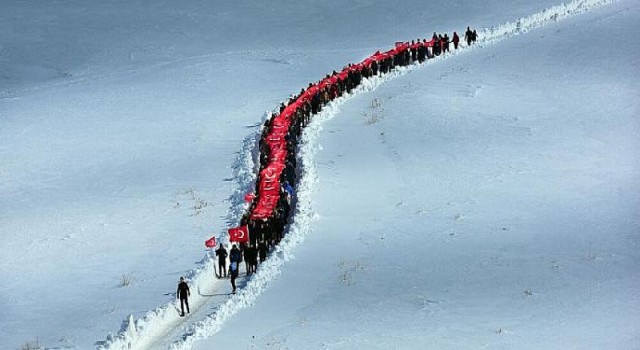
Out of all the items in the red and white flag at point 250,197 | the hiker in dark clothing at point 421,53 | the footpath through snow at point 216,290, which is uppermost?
the hiker in dark clothing at point 421,53

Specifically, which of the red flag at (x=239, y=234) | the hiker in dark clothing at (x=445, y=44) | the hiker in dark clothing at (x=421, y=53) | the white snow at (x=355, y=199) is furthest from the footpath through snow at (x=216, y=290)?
the hiker in dark clothing at (x=445, y=44)

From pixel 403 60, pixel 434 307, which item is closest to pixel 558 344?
pixel 434 307

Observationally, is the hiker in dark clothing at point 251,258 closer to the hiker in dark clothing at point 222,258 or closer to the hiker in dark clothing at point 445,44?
the hiker in dark clothing at point 222,258

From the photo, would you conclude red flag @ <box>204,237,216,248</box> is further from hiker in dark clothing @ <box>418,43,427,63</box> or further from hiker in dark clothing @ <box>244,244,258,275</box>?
hiker in dark clothing @ <box>418,43,427,63</box>

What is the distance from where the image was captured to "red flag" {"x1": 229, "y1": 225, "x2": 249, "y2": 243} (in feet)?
68.7

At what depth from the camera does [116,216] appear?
2606cm

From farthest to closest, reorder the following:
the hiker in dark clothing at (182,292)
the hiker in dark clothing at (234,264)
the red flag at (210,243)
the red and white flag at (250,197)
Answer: the red and white flag at (250,197), the red flag at (210,243), the hiker in dark clothing at (234,264), the hiker in dark clothing at (182,292)

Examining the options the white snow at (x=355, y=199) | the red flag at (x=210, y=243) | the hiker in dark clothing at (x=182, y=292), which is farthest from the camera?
the red flag at (x=210, y=243)

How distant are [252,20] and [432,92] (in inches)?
1064

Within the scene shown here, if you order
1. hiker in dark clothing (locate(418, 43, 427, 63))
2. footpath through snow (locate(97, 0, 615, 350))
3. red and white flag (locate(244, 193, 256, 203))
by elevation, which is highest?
hiker in dark clothing (locate(418, 43, 427, 63))

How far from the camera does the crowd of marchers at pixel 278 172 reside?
2078 centimetres

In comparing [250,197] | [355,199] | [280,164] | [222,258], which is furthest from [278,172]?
[222,258]

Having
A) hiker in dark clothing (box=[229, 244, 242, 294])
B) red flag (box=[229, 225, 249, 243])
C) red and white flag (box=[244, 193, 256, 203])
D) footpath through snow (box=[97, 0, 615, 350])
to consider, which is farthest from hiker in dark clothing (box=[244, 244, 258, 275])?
red and white flag (box=[244, 193, 256, 203])

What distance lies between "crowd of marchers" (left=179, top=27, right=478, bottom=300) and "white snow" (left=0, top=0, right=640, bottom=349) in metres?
0.45
